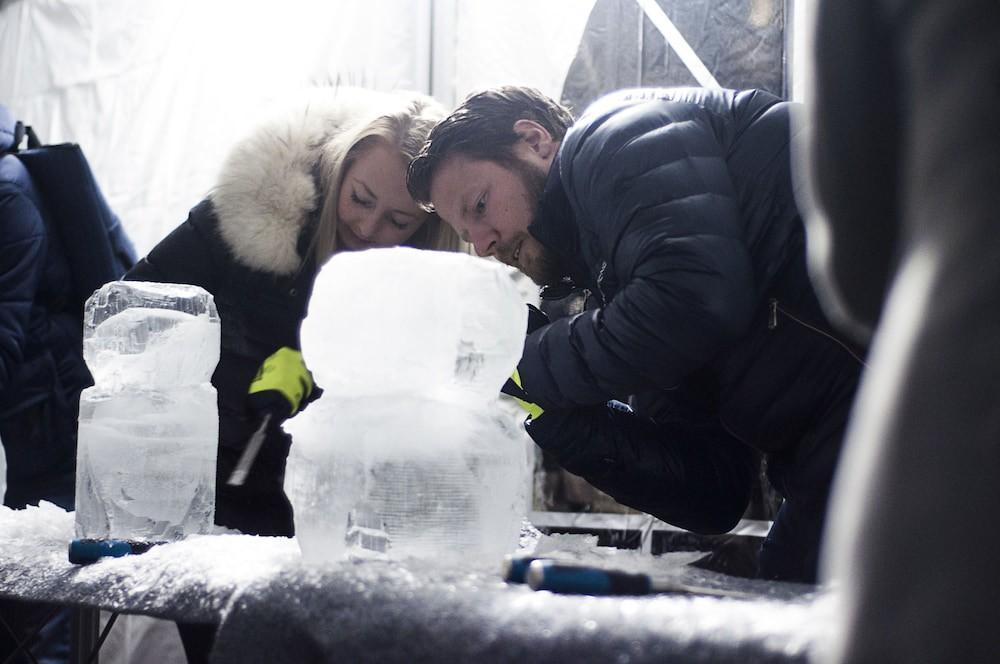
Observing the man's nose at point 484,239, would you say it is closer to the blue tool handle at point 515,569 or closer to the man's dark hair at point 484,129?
the man's dark hair at point 484,129

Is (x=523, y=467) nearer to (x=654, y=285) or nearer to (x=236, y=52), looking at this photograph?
(x=654, y=285)

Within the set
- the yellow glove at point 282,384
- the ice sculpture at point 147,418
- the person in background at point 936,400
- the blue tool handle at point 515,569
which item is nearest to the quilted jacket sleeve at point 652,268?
the ice sculpture at point 147,418

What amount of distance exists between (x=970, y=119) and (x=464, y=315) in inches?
20.5

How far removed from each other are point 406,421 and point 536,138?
0.80 meters

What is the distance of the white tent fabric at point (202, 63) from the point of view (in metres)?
2.41

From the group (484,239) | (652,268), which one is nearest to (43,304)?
(484,239)

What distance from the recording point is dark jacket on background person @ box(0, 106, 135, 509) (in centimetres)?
197

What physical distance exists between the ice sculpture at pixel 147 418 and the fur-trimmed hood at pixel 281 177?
62 centimetres

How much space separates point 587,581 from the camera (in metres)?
0.59

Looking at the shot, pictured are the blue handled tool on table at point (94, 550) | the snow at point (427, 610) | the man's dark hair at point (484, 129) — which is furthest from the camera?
the man's dark hair at point (484, 129)

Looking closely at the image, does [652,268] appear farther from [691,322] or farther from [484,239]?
[484,239]

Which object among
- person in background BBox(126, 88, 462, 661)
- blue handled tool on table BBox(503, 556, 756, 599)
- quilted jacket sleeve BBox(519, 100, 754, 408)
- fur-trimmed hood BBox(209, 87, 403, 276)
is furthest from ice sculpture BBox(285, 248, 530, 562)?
fur-trimmed hood BBox(209, 87, 403, 276)

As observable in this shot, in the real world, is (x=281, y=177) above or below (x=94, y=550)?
above

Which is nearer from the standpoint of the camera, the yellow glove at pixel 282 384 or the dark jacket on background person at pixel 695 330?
the dark jacket on background person at pixel 695 330
